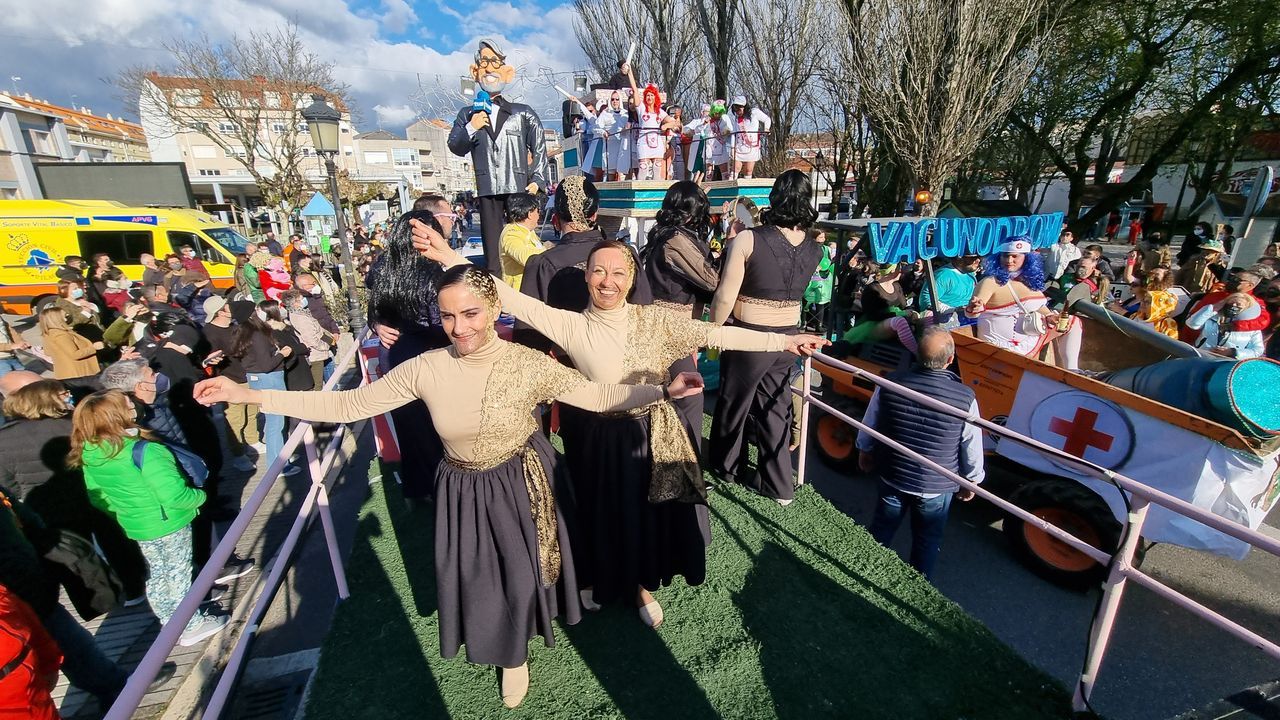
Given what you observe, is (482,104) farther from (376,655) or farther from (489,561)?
(376,655)

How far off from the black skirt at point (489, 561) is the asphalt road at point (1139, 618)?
273 cm

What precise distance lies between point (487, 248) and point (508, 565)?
13.0ft

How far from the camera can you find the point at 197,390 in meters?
1.90

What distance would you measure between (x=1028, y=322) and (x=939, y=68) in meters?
9.55

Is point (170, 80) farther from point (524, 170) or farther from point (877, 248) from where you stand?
point (877, 248)

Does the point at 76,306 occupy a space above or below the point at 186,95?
below

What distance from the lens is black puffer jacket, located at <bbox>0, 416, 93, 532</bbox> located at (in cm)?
294

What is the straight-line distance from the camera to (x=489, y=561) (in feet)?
7.17

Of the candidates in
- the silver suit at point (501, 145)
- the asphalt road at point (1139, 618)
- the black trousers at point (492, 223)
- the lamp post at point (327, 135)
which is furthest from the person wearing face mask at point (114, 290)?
the asphalt road at point (1139, 618)

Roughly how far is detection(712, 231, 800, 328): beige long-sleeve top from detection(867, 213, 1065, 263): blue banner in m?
1.82

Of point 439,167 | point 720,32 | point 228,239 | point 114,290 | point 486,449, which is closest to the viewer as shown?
point 486,449

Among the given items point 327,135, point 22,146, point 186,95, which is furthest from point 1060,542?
point 22,146

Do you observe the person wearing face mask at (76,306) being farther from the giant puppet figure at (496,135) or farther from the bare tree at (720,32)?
the bare tree at (720,32)

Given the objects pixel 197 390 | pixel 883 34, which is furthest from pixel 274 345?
pixel 883 34
